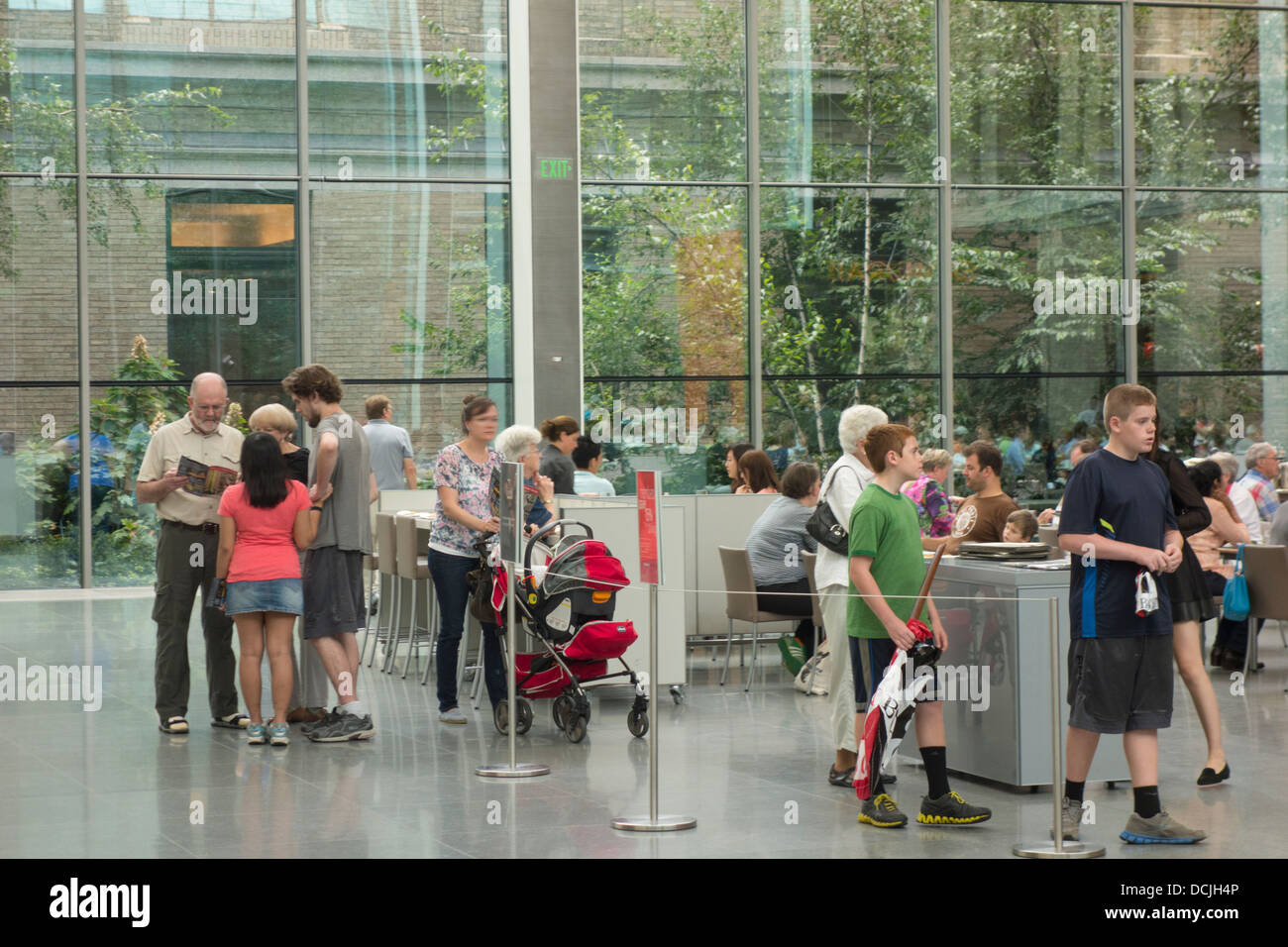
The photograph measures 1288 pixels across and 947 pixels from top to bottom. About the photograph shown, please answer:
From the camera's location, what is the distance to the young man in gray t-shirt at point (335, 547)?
25.5 feet

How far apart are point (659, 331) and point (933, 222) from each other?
11.2 ft

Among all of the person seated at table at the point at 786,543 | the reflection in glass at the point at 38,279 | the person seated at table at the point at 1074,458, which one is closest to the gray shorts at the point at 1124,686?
the person seated at table at the point at 1074,458

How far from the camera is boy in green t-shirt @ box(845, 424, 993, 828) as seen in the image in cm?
589

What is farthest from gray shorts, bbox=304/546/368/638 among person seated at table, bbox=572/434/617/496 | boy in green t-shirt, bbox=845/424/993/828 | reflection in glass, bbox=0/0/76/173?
reflection in glass, bbox=0/0/76/173

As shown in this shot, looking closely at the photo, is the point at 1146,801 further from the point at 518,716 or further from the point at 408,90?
the point at 408,90

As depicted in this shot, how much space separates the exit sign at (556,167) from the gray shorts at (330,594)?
29.6ft

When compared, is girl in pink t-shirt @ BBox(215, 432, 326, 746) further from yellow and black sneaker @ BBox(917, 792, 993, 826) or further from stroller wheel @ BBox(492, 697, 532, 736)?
yellow and black sneaker @ BBox(917, 792, 993, 826)

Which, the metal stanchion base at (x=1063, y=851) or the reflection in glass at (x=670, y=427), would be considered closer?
the metal stanchion base at (x=1063, y=851)

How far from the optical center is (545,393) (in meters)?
16.0

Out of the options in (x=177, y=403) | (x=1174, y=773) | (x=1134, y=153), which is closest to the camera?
(x=1174, y=773)

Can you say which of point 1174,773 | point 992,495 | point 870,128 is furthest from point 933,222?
point 1174,773

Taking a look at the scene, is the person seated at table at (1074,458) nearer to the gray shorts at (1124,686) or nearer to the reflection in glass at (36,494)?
the gray shorts at (1124,686)

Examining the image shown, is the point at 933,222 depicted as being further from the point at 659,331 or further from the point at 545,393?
the point at 545,393

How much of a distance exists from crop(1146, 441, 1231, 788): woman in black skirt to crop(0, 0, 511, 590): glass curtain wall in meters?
10.1
